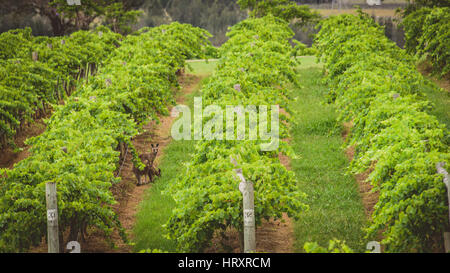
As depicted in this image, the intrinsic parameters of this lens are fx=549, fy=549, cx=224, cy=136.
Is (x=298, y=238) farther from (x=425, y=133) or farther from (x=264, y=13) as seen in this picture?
(x=264, y=13)

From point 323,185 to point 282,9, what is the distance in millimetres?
21042

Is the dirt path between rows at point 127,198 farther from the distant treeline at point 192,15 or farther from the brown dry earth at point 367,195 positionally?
the distant treeline at point 192,15

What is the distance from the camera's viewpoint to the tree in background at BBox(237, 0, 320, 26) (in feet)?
105

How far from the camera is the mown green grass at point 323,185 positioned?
10.9 metres

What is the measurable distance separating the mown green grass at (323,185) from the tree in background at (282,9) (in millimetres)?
12032

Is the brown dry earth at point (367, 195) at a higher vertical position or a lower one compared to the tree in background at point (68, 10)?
lower

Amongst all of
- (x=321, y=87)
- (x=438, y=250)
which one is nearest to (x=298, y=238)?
(x=438, y=250)

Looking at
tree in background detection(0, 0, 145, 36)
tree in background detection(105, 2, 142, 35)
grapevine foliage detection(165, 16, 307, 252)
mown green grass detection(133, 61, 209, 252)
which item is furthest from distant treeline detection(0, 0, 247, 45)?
grapevine foliage detection(165, 16, 307, 252)

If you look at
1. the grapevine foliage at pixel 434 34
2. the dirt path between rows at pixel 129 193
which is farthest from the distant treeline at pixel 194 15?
the dirt path between rows at pixel 129 193

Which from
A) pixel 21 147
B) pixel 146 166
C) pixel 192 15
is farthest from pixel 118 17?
pixel 146 166

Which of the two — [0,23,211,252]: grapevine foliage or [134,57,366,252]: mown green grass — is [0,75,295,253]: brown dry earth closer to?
[134,57,366,252]: mown green grass

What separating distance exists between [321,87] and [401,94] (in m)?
11.6

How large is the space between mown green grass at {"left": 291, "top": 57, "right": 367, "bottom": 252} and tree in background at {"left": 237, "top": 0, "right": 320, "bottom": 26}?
12032mm

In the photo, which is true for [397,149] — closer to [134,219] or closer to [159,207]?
[159,207]
